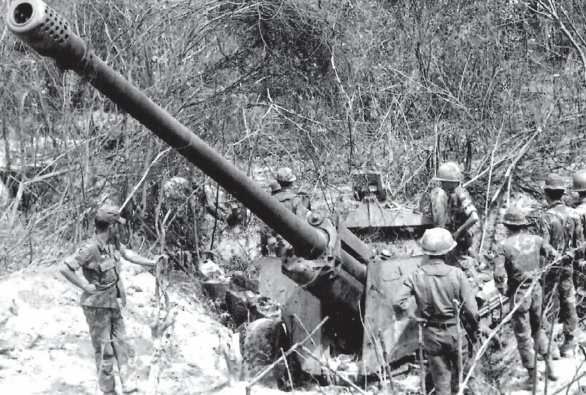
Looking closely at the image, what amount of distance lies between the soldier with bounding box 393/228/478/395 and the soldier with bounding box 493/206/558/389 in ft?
2.21

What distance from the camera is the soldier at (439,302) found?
5.98 metres

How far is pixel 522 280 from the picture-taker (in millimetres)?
6637

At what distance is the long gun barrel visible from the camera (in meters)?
4.19

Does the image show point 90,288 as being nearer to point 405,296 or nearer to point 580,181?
point 405,296

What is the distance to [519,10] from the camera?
43.9ft

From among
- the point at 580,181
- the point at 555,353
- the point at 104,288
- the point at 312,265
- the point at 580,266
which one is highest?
the point at 580,181

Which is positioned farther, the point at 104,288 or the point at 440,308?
the point at 104,288

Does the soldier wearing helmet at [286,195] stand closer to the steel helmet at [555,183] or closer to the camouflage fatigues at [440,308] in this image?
the camouflage fatigues at [440,308]

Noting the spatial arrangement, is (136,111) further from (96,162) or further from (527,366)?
(96,162)

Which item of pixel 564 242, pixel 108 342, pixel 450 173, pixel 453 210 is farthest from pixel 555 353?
pixel 108 342

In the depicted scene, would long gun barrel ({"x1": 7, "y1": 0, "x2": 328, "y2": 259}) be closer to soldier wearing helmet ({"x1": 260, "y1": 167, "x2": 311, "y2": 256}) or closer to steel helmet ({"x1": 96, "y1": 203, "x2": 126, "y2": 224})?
steel helmet ({"x1": 96, "y1": 203, "x2": 126, "y2": 224})

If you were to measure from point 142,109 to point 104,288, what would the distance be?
6.17 feet

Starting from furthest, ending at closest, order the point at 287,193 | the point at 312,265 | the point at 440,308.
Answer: the point at 287,193
the point at 312,265
the point at 440,308

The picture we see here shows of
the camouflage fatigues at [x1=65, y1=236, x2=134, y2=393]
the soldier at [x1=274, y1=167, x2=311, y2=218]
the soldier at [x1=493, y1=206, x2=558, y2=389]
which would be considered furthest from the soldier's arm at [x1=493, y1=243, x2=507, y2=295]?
the camouflage fatigues at [x1=65, y1=236, x2=134, y2=393]
